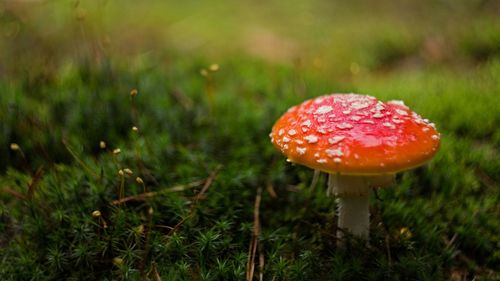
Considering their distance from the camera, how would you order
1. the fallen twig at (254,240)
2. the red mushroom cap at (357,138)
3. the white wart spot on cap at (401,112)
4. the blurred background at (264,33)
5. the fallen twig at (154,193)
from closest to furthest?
1. the red mushroom cap at (357,138)
2. the white wart spot on cap at (401,112)
3. the fallen twig at (254,240)
4. the fallen twig at (154,193)
5. the blurred background at (264,33)

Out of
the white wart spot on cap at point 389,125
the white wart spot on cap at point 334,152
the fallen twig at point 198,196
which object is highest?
the white wart spot on cap at point 389,125

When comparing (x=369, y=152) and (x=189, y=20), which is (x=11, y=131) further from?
(x=189, y=20)

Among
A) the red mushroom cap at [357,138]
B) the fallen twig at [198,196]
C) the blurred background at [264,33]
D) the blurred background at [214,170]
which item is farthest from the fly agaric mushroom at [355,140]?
the blurred background at [264,33]

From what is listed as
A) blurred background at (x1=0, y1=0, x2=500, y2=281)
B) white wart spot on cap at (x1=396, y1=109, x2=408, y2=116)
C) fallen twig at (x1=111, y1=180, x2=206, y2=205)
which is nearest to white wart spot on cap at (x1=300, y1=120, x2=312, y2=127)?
white wart spot on cap at (x1=396, y1=109, x2=408, y2=116)

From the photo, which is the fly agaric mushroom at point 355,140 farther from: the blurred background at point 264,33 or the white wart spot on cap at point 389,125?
the blurred background at point 264,33

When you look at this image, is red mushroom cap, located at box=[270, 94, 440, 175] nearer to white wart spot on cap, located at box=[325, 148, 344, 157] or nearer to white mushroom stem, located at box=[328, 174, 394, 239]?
white wart spot on cap, located at box=[325, 148, 344, 157]

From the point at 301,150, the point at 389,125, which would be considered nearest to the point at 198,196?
the point at 301,150

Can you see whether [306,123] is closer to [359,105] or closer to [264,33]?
[359,105]
